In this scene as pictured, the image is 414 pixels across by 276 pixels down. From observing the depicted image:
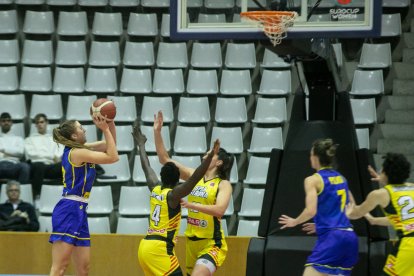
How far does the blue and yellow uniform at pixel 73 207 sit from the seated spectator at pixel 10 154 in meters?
3.40

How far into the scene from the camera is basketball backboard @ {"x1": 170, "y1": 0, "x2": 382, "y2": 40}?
24.9 feet

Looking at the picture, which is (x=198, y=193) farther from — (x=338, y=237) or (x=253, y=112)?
(x=253, y=112)

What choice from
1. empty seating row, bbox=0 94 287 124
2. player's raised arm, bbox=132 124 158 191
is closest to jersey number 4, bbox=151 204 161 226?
player's raised arm, bbox=132 124 158 191

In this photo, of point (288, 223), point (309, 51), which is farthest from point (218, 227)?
point (309, 51)

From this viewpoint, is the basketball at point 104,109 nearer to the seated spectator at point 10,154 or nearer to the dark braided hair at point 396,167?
the dark braided hair at point 396,167

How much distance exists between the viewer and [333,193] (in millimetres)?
7031

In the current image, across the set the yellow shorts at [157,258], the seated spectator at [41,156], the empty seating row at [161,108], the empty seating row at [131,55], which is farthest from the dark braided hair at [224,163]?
the empty seating row at [131,55]

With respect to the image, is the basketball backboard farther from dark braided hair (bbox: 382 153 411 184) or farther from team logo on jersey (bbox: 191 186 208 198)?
team logo on jersey (bbox: 191 186 208 198)

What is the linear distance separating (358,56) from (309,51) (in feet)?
16.5

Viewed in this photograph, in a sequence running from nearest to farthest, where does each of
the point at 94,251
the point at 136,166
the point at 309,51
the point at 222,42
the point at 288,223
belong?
the point at 288,223, the point at 309,51, the point at 94,251, the point at 136,166, the point at 222,42

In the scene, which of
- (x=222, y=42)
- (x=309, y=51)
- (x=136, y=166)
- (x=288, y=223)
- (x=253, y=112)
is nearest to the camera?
(x=288, y=223)

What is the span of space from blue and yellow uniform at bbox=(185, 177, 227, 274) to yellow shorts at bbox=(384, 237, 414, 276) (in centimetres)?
161

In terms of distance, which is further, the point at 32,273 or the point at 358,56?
the point at 358,56

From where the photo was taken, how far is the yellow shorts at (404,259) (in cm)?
698
